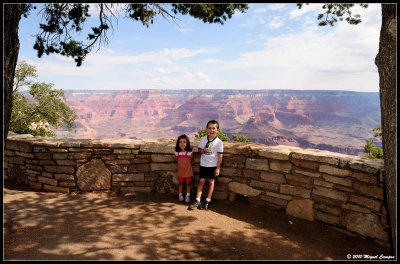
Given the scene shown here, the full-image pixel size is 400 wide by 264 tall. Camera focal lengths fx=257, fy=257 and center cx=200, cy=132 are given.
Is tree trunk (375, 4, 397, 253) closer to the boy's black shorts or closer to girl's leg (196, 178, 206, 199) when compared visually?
the boy's black shorts

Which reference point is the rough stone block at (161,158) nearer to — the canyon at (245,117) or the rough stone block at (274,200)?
the rough stone block at (274,200)

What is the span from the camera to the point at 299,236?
331cm

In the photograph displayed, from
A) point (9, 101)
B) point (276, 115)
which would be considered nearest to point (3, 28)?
point (9, 101)

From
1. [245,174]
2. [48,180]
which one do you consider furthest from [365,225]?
[48,180]

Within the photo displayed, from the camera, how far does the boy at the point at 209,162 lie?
4023 mm

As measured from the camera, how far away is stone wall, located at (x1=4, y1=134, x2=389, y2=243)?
10.4 ft

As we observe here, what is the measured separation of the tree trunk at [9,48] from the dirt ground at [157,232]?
4.50 feet

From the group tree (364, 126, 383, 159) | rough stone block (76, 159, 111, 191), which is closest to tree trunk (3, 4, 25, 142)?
rough stone block (76, 159, 111, 191)

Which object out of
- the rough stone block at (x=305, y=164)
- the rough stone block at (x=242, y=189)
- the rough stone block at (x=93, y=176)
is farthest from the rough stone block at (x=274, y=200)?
the rough stone block at (x=93, y=176)

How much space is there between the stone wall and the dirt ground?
232mm

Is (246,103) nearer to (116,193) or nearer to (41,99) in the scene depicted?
(41,99)

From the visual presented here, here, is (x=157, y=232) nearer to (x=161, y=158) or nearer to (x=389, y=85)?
(x=161, y=158)

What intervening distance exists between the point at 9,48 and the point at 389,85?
362 centimetres

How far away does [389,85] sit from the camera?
2.40 meters
